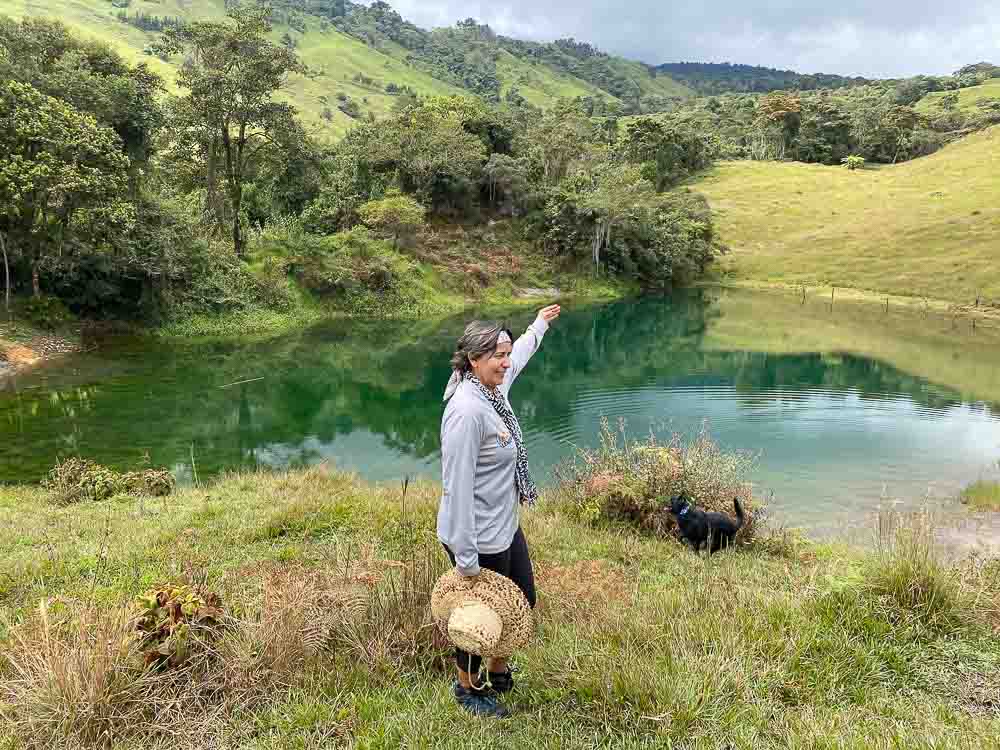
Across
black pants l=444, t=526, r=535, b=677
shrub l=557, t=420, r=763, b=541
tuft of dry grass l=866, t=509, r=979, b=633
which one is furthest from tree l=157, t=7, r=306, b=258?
tuft of dry grass l=866, t=509, r=979, b=633

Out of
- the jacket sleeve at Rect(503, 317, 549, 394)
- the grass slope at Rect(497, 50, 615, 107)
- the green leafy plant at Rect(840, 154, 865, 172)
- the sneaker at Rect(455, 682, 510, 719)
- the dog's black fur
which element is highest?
the grass slope at Rect(497, 50, 615, 107)

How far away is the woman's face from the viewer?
317cm

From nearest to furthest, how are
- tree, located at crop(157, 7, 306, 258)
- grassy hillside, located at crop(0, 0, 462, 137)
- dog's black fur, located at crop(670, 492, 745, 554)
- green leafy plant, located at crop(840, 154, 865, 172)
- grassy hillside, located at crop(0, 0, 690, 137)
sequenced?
1. dog's black fur, located at crop(670, 492, 745, 554)
2. tree, located at crop(157, 7, 306, 258)
3. green leafy plant, located at crop(840, 154, 865, 172)
4. grassy hillside, located at crop(0, 0, 462, 137)
5. grassy hillside, located at crop(0, 0, 690, 137)

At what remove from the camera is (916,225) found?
1922 inches

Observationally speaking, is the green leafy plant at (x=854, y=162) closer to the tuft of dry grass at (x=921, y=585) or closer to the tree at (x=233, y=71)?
the tree at (x=233, y=71)

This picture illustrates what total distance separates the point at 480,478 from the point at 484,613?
2.12 ft

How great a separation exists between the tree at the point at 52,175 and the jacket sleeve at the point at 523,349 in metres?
19.3

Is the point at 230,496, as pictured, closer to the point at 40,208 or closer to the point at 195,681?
the point at 195,681

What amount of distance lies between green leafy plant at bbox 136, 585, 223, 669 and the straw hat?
1.41 m

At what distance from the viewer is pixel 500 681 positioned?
3.23 meters

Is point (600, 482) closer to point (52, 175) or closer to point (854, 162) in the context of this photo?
point (52, 175)

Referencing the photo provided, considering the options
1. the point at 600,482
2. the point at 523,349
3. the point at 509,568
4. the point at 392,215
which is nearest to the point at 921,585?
the point at 509,568

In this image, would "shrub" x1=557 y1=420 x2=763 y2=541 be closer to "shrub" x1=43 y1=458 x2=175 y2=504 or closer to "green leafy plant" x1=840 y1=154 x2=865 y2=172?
"shrub" x1=43 y1=458 x2=175 y2=504

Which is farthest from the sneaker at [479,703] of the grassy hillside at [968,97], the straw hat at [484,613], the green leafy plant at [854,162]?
the grassy hillside at [968,97]
